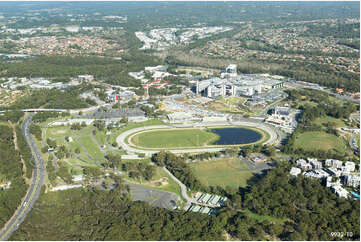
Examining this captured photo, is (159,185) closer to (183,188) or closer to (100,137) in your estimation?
(183,188)

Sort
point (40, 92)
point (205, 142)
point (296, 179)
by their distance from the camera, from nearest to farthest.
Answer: point (296, 179)
point (205, 142)
point (40, 92)

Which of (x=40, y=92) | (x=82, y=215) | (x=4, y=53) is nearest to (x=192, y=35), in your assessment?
(x=4, y=53)

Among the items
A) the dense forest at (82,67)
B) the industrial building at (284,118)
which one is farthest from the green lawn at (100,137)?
the dense forest at (82,67)

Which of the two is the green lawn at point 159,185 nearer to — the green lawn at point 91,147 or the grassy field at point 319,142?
the green lawn at point 91,147

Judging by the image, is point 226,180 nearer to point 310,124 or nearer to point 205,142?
point 205,142

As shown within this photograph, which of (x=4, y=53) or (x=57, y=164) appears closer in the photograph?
(x=57, y=164)

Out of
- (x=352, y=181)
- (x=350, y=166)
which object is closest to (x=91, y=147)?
(x=352, y=181)

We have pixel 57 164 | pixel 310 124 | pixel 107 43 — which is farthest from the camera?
pixel 107 43
